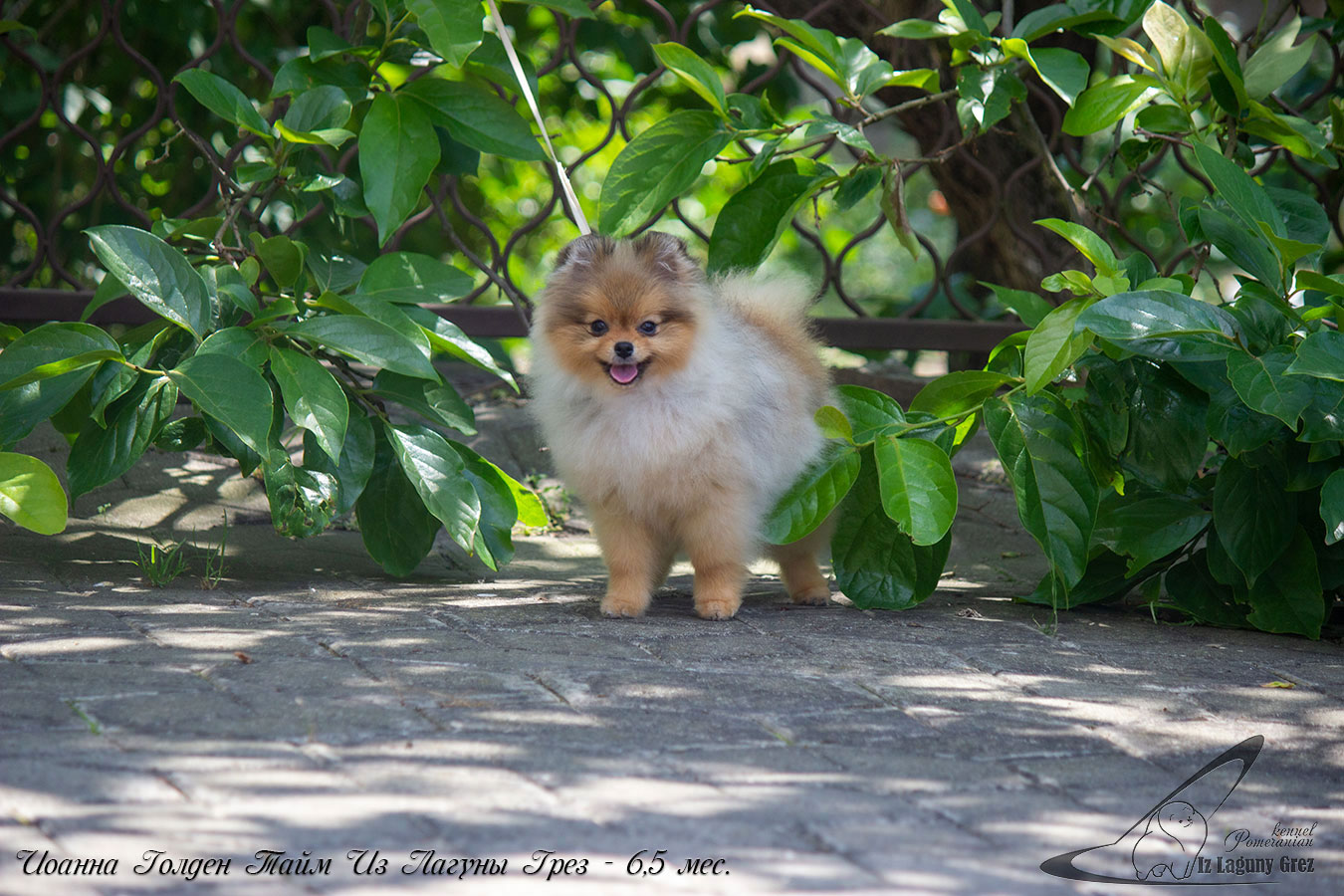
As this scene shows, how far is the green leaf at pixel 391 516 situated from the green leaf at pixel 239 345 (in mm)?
574

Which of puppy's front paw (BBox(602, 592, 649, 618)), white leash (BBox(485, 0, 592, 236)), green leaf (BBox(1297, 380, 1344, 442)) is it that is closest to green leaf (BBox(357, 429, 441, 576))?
puppy's front paw (BBox(602, 592, 649, 618))

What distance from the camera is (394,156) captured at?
3.48 meters

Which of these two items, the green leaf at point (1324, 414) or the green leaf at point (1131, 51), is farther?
the green leaf at point (1131, 51)

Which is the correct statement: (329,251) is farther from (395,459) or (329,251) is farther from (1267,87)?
(1267,87)

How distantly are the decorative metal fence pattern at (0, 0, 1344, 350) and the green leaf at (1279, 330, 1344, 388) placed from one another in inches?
52.8

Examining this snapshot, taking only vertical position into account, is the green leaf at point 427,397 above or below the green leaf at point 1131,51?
below

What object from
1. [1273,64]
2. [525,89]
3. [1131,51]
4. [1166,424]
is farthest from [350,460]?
[1273,64]

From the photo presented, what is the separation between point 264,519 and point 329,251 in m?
1.29

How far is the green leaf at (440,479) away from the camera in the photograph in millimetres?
3385

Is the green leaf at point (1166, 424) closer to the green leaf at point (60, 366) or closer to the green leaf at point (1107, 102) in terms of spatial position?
the green leaf at point (1107, 102)

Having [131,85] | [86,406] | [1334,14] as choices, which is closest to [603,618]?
[86,406]

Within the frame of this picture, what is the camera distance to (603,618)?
3445 millimetres

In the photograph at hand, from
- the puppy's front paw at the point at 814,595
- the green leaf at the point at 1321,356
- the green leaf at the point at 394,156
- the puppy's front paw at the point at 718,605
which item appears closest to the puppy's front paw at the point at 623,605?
the puppy's front paw at the point at 718,605

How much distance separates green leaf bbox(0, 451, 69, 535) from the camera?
3.01 meters
